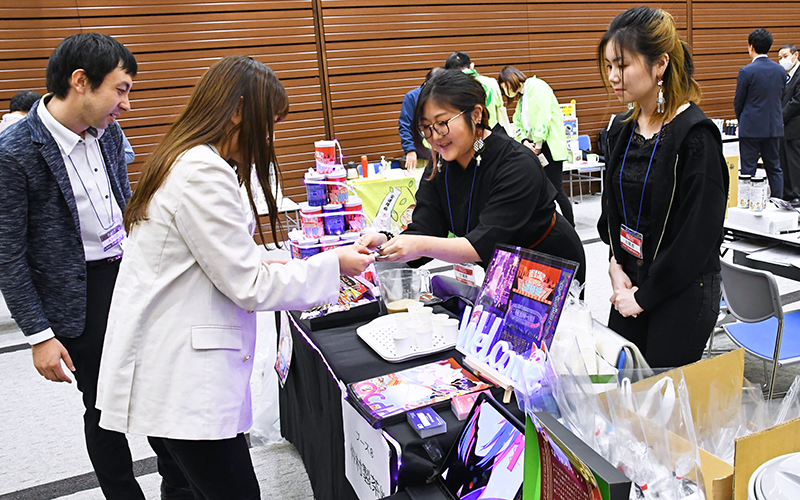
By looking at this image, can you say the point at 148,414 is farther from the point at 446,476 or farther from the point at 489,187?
the point at 489,187

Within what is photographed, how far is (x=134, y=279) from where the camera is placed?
1332 mm

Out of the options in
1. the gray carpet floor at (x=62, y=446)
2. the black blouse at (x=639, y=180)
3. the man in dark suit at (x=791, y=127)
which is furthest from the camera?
the man in dark suit at (x=791, y=127)

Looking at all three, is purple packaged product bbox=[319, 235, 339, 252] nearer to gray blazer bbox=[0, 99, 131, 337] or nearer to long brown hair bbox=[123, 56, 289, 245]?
gray blazer bbox=[0, 99, 131, 337]

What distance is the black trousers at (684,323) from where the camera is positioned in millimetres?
1640

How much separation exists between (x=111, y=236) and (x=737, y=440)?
1865mm

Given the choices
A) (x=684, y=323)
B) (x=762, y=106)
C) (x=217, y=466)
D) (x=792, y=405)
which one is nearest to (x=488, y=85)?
(x=762, y=106)

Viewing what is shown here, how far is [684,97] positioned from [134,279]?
1.51 meters

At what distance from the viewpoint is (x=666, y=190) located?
5.28 ft

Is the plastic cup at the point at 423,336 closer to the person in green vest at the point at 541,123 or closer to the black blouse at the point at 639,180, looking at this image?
the black blouse at the point at 639,180

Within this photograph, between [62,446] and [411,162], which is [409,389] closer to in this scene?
[62,446]

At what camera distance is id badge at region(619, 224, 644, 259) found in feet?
5.64

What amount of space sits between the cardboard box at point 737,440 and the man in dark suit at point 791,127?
21.8 feet

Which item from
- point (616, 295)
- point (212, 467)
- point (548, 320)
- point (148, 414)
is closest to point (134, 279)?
point (148, 414)

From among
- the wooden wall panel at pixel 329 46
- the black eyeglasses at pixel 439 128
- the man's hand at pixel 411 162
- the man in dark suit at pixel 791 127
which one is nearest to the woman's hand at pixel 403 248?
the black eyeglasses at pixel 439 128
